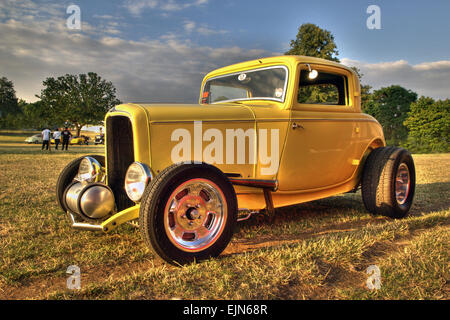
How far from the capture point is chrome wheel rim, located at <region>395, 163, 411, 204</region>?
4711 millimetres

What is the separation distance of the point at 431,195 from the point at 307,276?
4952 mm

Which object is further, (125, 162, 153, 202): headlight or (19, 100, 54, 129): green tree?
(19, 100, 54, 129): green tree

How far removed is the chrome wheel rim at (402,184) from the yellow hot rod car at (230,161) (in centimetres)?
1

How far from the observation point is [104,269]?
270 centimetres

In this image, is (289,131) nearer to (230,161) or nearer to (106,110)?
(230,161)

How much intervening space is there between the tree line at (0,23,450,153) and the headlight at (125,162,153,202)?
3749cm

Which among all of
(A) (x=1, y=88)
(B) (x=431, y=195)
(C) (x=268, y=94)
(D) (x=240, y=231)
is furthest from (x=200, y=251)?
(A) (x=1, y=88)

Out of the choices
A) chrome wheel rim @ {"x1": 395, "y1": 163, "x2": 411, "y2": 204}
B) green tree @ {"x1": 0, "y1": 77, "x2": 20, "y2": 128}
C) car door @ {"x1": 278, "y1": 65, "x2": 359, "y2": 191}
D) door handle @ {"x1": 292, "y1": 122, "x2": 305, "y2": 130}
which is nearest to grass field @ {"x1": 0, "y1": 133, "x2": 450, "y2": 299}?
chrome wheel rim @ {"x1": 395, "y1": 163, "x2": 411, "y2": 204}

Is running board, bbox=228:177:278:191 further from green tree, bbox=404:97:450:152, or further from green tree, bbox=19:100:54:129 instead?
green tree, bbox=19:100:54:129

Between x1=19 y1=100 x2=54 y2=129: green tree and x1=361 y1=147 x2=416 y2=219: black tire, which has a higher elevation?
x1=19 y1=100 x2=54 y2=129: green tree

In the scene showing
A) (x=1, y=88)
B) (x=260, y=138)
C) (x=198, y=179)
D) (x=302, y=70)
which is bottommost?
(x=198, y=179)

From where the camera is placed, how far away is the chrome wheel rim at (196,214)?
2705 millimetres

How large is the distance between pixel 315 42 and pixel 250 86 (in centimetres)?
2555

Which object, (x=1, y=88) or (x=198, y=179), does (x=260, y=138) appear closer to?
(x=198, y=179)
